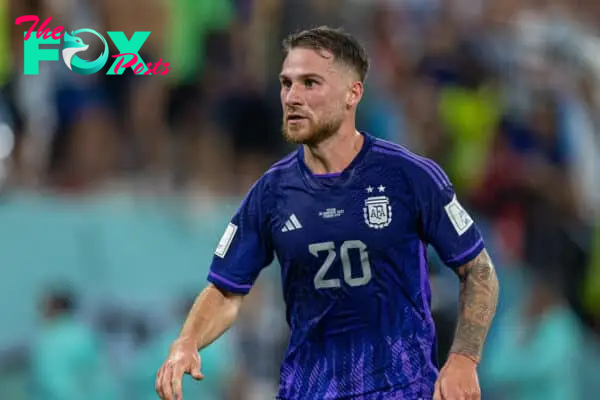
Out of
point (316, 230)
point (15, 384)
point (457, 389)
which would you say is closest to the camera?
point (457, 389)

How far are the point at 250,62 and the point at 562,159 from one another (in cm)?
310

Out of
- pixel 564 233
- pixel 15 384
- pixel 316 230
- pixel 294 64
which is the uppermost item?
pixel 294 64

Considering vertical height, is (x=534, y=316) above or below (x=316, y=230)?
below

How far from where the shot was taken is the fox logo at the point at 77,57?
37.4 feet

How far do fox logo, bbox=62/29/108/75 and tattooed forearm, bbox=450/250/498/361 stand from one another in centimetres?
612

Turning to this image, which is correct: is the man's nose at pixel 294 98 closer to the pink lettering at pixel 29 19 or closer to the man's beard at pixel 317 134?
the man's beard at pixel 317 134

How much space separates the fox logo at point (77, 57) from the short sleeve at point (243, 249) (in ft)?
17.8

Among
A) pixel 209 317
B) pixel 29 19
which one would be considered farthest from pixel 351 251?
pixel 29 19

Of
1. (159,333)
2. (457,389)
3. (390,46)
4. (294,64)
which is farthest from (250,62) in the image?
(457,389)

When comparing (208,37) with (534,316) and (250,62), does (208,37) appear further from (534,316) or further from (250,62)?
(534,316)

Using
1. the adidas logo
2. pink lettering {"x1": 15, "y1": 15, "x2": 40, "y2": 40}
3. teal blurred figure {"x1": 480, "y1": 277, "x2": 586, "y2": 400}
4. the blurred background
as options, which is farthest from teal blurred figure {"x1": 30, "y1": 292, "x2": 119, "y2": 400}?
the adidas logo

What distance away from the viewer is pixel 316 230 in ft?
20.0

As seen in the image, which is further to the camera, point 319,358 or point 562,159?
point 562,159

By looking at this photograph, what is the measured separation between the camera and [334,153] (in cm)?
616
